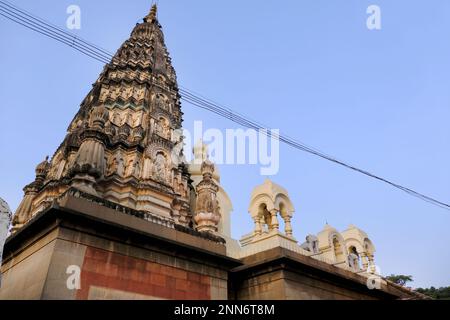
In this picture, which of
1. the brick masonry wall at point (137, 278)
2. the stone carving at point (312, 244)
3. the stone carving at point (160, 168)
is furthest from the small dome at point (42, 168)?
the stone carving at point (312, 244)

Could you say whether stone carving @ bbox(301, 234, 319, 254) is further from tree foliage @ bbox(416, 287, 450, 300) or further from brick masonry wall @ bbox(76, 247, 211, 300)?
tree foliage @ bbox(416, 287, 450, 300)

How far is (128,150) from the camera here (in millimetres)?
17469

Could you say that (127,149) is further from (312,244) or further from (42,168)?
(312,244)

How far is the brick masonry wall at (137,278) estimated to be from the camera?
8.62m

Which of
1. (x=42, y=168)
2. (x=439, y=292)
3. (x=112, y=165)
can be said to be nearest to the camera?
(x=112, y=165)

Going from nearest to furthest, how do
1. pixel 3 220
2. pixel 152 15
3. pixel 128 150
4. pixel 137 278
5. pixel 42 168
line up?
pixel 3 220
pixel 137 278
pixel 128 150
pixel 42 168
pixel 152 15

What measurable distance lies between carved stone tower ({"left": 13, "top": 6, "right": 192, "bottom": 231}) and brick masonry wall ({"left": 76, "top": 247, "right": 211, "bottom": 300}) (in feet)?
12.3

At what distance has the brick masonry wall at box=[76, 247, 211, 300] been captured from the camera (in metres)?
8.62

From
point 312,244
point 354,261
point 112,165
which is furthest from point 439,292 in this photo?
point 112,165

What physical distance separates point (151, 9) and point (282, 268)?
27.7 m

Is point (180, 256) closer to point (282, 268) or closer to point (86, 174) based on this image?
point (282, 268)

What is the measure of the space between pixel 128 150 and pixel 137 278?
30.7 ft

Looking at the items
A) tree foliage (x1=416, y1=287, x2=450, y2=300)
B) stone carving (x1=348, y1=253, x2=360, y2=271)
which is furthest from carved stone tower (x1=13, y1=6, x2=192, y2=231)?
tree foliage (x1=416, y1=287, x2=450, y2=300)
